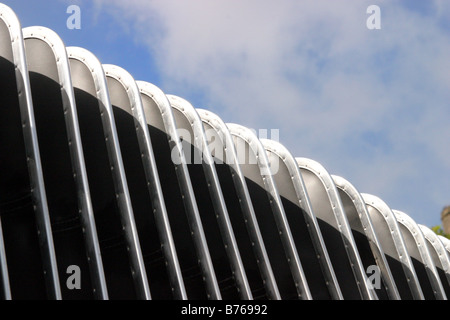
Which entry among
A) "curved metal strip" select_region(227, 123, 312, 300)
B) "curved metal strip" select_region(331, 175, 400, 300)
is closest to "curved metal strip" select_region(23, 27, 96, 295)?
"curved metal strip" select_region(227, 123, 312, 300)

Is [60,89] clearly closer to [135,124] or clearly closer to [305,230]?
[135,124]

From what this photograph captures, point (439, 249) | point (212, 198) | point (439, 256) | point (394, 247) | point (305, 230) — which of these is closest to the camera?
point (212, 198)

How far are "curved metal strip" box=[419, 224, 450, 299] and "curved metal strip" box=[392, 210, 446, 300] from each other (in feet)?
4.57

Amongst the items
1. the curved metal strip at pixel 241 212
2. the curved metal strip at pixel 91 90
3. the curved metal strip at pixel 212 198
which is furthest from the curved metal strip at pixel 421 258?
the curved metal strip at pixel 91 90

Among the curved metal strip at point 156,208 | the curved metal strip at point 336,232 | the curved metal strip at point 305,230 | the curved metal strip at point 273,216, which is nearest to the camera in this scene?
the curved metal strip at point 156,208

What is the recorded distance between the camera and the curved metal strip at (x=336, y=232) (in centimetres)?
Result: 2262

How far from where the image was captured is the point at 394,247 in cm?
2564

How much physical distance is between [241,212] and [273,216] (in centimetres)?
108

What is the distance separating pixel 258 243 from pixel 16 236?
701 centimetres

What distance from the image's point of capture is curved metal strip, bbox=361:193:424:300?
2477cm

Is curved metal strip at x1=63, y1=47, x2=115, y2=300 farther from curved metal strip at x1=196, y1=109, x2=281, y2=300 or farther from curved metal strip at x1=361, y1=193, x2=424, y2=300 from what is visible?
curved metal strip at x1=361, y1=193, x2=424, y2=300

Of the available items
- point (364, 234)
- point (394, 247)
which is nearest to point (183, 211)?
point (364, 234)

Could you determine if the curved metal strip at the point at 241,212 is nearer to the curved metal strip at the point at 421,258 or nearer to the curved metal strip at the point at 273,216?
the curved metal strip at the point at 273,216

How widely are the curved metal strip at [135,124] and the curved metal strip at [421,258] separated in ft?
38.6
